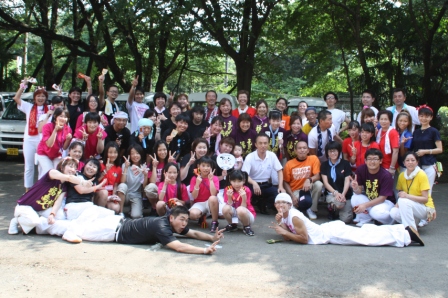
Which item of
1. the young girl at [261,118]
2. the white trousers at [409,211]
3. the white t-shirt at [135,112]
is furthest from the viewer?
the white t-shirt at [135,112]

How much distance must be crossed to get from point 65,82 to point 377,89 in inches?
1052

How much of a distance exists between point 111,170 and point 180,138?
4.11ft

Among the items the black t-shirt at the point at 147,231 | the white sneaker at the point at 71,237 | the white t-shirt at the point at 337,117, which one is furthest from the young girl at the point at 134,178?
the white t-shirt at the point at 337,117

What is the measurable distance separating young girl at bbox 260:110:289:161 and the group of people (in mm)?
19

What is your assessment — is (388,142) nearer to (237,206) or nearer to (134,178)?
(237,206)

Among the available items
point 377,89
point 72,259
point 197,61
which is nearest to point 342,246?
point 72,259

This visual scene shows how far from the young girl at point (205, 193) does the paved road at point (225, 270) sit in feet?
1.78

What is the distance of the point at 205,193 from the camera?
22.9 feet

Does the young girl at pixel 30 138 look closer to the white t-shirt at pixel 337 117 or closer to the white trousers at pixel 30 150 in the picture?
the white trousers at pixel 30 150

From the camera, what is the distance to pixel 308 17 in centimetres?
1514

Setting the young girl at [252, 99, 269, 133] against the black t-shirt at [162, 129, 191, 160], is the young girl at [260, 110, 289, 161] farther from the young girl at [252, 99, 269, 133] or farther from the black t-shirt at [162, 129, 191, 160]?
the black t-shirt at [162, 129, 191, 160]

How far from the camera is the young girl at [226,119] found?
27.5ft

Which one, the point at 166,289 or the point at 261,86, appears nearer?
the point at 166,289

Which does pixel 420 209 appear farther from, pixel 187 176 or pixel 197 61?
pixel 197 61
